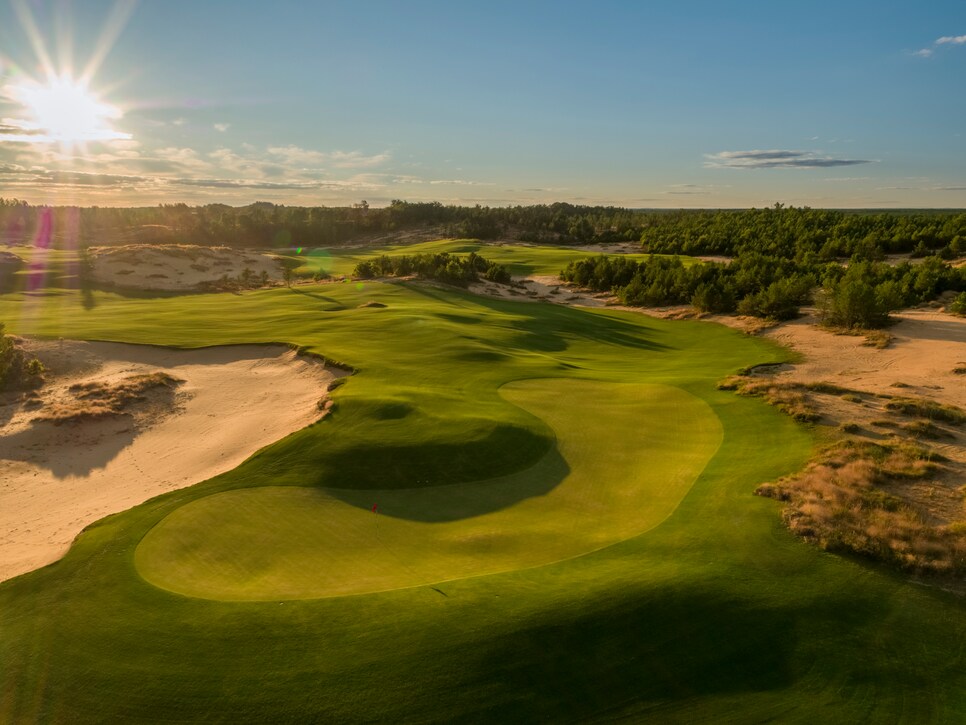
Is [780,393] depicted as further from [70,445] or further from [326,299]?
[326,299]

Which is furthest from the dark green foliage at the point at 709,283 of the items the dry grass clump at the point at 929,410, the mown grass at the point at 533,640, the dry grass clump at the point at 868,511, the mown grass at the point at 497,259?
the mown grass at the point at 533,640

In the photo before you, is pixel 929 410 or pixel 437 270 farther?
pixel 437 270

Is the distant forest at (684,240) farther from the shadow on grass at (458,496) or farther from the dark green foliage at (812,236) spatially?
the shadow on grass at (458,496)

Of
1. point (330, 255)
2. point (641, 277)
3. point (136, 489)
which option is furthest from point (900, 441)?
point (330, 255)

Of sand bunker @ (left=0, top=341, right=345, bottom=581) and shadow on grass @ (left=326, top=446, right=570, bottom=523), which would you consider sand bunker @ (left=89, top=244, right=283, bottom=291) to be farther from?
shadow on grass @ (left=326, top=446, right=570, bottom=523)

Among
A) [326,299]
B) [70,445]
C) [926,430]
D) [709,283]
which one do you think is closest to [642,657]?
[926,430]

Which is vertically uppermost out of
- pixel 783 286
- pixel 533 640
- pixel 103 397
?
pixel 783 286
